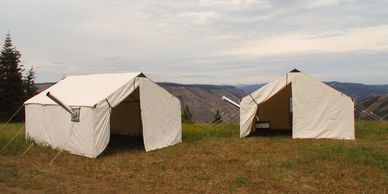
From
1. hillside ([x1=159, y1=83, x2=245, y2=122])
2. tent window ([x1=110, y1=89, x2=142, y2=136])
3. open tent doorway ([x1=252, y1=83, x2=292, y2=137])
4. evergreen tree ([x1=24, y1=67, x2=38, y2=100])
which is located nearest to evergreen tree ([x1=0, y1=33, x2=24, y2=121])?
evergreen tree ([x1=24, y1=67, x2=38, y2=100])

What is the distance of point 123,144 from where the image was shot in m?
15.2

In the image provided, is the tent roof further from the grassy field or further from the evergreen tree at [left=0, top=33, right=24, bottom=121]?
the evergreen tree at [left=0, top=33, right=24, bottom=121]

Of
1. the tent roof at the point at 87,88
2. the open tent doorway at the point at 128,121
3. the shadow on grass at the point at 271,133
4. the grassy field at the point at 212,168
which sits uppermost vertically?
the tent roof at the point at 87,88

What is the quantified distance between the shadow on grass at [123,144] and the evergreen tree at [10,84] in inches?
537

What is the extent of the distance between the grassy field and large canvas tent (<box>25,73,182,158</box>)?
457 mm

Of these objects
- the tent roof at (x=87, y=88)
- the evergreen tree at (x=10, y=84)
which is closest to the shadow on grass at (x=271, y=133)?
the tent roof at (x=87, y=88)

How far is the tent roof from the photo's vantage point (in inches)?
523

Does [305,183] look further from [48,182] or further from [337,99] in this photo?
[337,99]

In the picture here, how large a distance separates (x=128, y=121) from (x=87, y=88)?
377 cm

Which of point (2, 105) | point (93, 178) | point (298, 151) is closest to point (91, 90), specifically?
point (93, 178)

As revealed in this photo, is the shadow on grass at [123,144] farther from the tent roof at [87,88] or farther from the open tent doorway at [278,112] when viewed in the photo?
the open tent doorway at [278,112]

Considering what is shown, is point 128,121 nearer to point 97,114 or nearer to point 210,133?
point 210,133

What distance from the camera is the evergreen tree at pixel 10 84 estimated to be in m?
28.8

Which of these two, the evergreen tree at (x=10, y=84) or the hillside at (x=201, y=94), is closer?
the evergreen tree at (x=10, y=84)
